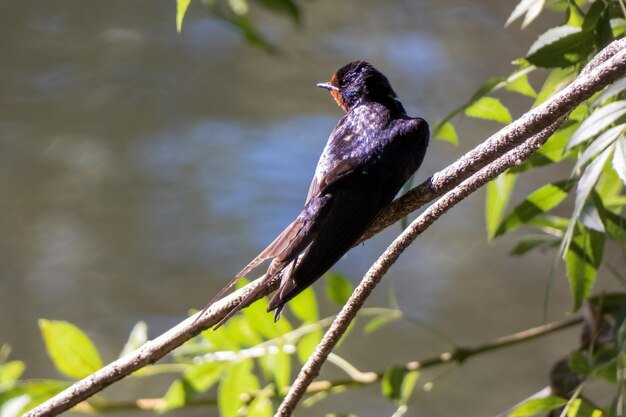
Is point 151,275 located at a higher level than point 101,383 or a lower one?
higher

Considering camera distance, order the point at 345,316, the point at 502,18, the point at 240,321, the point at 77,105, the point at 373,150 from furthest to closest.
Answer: the point at 77,105, the point at 502,18, the point at 240,321, the point at 373,150, the point at 345,316

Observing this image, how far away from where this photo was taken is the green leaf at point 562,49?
3.26 ft

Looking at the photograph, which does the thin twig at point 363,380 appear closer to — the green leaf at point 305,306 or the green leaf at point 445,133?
the green leaf at point 305,306

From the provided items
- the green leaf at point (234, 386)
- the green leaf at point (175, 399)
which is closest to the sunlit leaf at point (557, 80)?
the green leaf at point (234, 386)

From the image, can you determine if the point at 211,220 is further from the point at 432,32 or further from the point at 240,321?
the point at 240,321

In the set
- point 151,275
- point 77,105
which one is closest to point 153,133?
point 77,105

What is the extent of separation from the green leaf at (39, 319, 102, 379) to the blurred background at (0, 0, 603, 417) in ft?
4.81

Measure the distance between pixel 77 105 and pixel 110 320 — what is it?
66cm

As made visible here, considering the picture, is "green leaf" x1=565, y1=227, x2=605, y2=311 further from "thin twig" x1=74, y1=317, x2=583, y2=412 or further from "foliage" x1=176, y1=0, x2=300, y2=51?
"foliage" x1=176, y1=0, x2=300, y2=51

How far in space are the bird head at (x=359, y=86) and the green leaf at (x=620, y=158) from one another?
0.46 metres

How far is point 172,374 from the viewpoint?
116 inches

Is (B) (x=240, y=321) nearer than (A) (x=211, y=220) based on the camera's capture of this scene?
Yes

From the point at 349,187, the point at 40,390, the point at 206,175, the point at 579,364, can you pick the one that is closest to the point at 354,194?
the point at 349,187

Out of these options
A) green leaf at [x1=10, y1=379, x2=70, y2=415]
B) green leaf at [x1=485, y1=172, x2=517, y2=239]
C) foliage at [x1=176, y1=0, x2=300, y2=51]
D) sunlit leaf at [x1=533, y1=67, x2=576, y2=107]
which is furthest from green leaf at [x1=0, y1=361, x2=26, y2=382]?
foliage at [x1=176, y1=0, x2=300, y2=51]
